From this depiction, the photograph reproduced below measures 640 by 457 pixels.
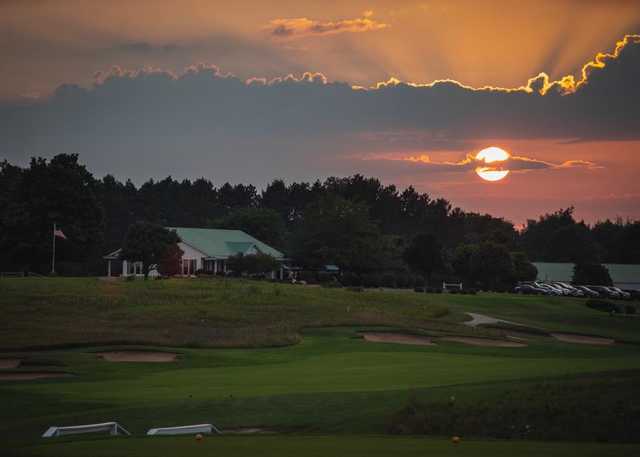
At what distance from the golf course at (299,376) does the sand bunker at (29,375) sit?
138 mm

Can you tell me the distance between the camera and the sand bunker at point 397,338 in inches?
1793

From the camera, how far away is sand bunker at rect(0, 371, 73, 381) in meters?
29.6

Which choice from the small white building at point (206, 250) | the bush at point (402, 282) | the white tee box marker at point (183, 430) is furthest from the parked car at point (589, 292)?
the white tee box marker at point (183, 430)

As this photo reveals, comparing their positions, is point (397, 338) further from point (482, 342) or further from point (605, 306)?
point (605, 306)

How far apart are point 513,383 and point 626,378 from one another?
2622 mm

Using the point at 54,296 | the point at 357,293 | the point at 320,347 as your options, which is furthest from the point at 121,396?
the point at 357,293

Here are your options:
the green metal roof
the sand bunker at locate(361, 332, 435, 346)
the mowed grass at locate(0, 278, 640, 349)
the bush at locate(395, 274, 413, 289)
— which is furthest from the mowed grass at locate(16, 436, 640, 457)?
the green metal roof

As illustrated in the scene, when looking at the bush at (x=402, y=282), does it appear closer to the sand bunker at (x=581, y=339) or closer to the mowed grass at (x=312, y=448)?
the sand bunker at (x=581, y=339)

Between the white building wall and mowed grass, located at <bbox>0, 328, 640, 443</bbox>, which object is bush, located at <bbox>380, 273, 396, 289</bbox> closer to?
the white building wall

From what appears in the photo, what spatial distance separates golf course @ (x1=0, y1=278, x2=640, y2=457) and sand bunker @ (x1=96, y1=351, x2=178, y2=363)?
0.32ft

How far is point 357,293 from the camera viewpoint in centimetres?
7125

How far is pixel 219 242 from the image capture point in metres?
113

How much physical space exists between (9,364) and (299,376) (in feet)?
44.4

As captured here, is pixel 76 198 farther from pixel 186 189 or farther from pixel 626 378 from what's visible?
pixel 626 378
